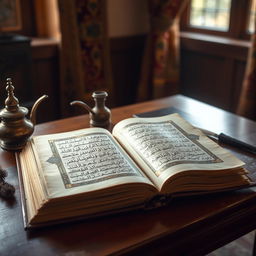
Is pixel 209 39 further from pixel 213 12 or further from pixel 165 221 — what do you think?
pixel 165 221

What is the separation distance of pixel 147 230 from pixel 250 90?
159cm

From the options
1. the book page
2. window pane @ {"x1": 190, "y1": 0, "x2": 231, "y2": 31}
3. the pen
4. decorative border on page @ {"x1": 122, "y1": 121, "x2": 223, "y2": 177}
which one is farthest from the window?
the book page

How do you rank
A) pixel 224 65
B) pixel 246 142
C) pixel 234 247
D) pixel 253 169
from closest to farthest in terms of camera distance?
pixel 253 169
pixel 246 142
pixel 234 247
pixel 224 65

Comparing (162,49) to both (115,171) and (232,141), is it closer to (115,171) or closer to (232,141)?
(232,141)

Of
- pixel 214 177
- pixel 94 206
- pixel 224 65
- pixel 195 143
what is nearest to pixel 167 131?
pixel 195 143

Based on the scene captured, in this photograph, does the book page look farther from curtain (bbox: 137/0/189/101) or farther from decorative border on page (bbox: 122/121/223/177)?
curtain (bbox: 137/0/189/101)

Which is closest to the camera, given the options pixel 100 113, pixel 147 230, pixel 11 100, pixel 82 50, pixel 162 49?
pixel 147 230

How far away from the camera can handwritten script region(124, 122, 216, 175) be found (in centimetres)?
85

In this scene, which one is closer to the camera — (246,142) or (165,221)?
(165,221)

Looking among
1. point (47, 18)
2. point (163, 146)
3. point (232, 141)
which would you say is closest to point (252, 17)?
point (47, 18)

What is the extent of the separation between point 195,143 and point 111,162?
265 millimetres

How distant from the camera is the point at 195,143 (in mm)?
972

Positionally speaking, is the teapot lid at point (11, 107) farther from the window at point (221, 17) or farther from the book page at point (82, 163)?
the window at point (221, 17)

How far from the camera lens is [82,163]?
0.85m
